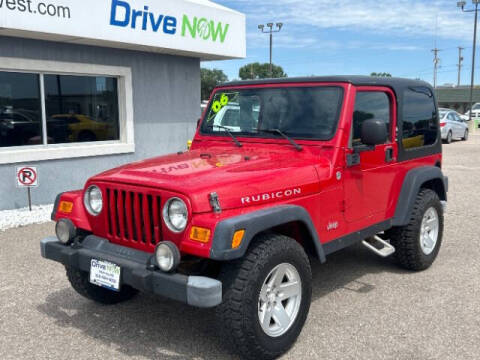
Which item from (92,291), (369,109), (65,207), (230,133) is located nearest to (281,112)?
(230,133)

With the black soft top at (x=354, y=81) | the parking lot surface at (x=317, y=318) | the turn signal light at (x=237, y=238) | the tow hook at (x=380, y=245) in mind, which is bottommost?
the parking lot surface at (x=317, y=318)

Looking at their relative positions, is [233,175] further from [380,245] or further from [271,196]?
[380,245]

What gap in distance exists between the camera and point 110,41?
832 centimetres

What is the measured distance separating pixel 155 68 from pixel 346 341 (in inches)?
294

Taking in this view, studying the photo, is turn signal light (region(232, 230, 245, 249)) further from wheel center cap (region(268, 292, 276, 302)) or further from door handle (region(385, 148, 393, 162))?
door handle (region(385, 148, 393, 162))

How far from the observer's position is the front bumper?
285 cm

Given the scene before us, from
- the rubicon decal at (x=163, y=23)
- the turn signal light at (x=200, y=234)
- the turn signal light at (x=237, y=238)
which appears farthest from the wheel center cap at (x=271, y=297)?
the rubicon decal at (x=163, y=23)

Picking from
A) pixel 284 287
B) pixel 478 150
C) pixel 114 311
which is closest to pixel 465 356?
pixel 284 287

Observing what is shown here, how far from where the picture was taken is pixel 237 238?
2926 millimetres

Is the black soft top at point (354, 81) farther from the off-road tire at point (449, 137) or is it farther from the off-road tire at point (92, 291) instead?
the off-road tire at point (449, 137)

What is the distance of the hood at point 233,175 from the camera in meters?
3.12

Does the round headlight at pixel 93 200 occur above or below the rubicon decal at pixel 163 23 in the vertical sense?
below

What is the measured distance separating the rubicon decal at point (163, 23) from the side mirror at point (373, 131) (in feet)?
19.0

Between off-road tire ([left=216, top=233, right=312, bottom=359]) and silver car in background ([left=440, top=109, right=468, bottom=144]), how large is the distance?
1906cm
